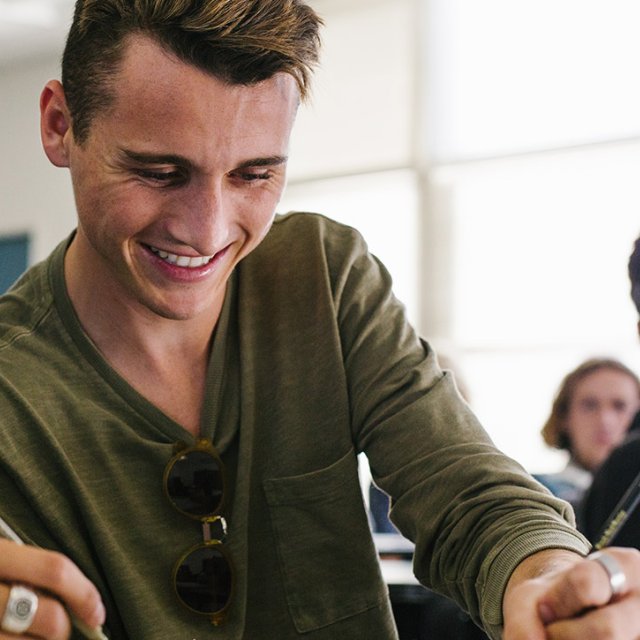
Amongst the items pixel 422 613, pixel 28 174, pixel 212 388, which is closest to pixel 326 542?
pixel 212 388

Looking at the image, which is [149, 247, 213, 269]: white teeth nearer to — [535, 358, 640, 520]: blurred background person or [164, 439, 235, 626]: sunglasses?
[164, 439, 235, 626]: sunglasses

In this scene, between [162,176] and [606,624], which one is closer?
[606,624]

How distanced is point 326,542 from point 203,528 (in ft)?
0.49

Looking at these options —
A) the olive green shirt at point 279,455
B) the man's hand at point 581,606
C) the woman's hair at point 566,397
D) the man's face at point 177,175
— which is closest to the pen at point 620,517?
the olive green shirt at point 279,455

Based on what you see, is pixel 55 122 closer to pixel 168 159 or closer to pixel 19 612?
pixel 168 159

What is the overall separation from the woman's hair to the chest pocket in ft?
10.0

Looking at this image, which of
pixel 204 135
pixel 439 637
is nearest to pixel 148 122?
pixel 204 135

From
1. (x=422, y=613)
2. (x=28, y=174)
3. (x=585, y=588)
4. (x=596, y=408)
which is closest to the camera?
(x=585, y=588)

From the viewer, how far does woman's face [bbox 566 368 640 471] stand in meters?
4.11

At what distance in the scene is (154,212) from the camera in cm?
117

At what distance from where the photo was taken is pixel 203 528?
1212mm

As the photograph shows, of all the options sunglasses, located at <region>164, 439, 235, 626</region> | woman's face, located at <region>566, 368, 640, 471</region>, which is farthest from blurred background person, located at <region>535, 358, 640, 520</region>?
sunglasses, located at <region>164, 439, 235, 626</region>

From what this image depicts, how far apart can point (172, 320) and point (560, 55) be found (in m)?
4.05

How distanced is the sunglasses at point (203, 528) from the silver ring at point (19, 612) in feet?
1.15
